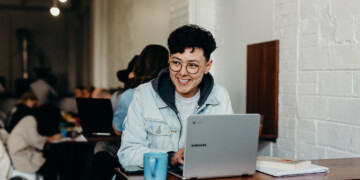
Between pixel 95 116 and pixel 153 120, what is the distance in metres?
1.49

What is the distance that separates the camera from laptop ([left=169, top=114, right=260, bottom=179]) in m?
1.42

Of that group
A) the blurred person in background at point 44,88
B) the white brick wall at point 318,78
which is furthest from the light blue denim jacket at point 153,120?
the blurred person in background at point 44,88

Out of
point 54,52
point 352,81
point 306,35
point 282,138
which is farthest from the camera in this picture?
point 54,52

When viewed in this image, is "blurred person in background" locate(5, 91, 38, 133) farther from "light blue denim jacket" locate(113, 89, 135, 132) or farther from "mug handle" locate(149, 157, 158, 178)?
"mug handle" locate(149, 157, 158, 178)

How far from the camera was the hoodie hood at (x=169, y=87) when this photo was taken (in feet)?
6.29

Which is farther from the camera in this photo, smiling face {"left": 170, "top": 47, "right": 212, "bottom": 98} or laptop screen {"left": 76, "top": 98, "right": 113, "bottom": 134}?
laptop screen {"left": 76, "top": 98, "right": 113, "bottom": 134}

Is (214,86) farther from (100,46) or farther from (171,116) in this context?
(100,46)

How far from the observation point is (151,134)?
1.90 meters

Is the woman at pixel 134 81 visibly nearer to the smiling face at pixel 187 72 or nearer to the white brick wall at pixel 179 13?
the white brick wall at pixel 179 13

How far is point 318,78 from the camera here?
8.49 feet

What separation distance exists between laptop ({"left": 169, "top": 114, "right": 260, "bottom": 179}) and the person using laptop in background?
0.34 m

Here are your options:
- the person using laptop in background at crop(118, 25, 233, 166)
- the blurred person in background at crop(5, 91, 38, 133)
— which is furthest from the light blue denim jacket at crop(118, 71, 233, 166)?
the blurred person in background at crop(5, 91, 38, 133)

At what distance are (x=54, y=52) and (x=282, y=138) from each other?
10.6 m

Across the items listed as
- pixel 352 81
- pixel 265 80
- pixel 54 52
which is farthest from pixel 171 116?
pixel 54 52
